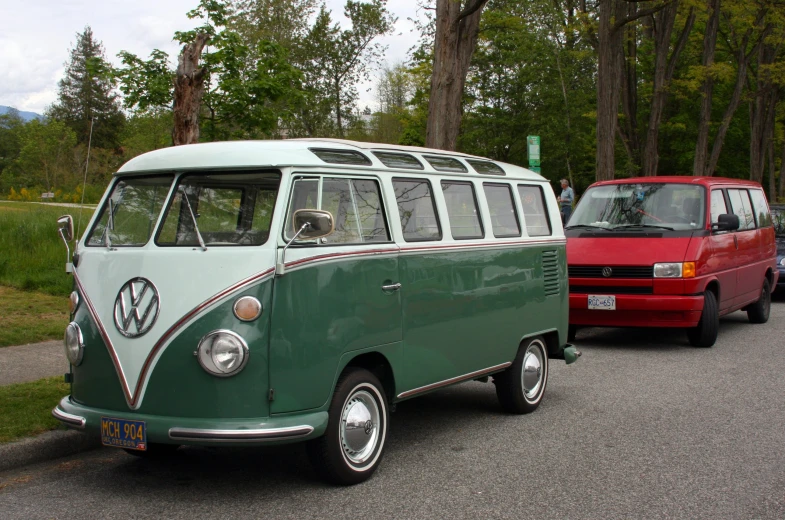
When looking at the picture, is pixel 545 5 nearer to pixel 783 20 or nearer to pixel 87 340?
pixel 783 20

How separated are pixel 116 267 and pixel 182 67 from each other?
4957 millimetres

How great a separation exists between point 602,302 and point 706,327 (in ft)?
4.50

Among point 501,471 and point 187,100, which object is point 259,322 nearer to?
point 501,471

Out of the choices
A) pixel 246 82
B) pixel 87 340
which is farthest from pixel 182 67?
pixel 87 340

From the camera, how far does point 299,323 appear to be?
5.13m

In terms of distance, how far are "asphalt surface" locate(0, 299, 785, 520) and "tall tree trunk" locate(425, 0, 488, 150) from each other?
814cm

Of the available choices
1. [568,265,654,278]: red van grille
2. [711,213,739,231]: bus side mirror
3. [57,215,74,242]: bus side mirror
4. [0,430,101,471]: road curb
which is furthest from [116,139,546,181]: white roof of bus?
[711,213,739,231]: bus side mirror

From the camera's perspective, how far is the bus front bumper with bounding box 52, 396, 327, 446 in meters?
4.94

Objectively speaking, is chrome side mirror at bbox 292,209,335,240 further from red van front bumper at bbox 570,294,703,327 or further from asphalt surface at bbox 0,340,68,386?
red van front bumper at bbox 570,294,703,327

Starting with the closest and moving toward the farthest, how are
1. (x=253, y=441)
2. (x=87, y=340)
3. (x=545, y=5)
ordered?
(x=253, y=441)
(x=87, y=340)
(x=545, y=5)

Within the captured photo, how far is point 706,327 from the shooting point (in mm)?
11414

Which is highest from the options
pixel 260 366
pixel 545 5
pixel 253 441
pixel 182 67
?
pixel 545 5

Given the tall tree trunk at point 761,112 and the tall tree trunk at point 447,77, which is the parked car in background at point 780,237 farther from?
the tall tree trunk at point 761,112

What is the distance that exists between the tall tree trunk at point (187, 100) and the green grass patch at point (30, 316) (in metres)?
2.93
